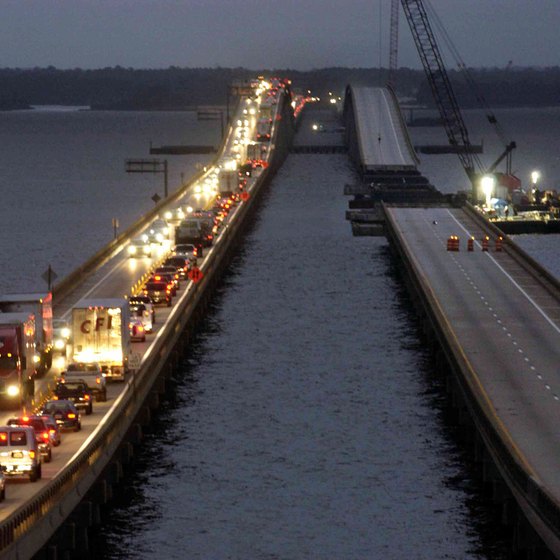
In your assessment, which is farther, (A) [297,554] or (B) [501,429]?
(B) [501,429]

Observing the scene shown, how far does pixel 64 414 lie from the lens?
54.5 meters

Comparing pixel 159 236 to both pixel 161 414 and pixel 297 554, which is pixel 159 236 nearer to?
pixel 161 414

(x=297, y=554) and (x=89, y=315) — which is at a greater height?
(x=89, y=315)

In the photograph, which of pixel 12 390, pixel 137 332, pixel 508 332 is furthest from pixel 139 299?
pixel 12 390

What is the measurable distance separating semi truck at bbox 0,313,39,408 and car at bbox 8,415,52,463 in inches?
223

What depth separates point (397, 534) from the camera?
51219 mm

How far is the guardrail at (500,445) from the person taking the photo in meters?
43.6

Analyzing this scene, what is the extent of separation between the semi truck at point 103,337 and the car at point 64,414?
823cm

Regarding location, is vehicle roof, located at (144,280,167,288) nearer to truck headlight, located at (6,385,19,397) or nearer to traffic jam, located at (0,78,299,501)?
traffic jam, located at (0,78,299,501)

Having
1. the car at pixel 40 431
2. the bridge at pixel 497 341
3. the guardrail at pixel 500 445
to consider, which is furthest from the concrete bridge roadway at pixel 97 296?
the bridge at pixel 497 341

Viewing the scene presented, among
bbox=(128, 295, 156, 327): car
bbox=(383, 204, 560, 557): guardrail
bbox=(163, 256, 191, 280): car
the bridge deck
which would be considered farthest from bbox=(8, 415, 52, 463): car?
bbox=(163, 256, 191, 280): car

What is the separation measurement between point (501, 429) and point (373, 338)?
36.2 metres

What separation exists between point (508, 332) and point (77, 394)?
79.2ft

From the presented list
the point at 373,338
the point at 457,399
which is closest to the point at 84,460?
the point at 457,399
